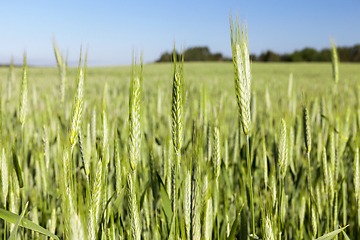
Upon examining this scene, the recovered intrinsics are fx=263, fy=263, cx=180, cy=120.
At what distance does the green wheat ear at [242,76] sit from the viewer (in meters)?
0.66

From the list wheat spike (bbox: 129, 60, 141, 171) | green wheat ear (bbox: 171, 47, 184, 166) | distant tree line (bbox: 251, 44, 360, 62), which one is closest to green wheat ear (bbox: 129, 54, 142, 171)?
wheat spike (bbox: 129, 60, 141, 171)

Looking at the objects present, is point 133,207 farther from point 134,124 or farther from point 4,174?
point 4,174

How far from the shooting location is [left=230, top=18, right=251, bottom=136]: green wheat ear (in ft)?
2.16

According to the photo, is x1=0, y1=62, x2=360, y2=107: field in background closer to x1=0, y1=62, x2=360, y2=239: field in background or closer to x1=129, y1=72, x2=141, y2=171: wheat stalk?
x1=0, y1=62, x2=360, y2=239: field in background

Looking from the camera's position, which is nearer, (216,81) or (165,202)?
(165,202)

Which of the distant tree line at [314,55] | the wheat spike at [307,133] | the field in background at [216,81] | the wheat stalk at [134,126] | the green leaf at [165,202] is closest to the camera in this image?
the wheat stalk at [134,126]

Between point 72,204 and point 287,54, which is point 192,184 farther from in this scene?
point 287,54

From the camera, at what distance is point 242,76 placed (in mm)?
675

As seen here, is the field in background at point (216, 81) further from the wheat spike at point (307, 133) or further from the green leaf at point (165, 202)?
the green leaf at point (165, 202)

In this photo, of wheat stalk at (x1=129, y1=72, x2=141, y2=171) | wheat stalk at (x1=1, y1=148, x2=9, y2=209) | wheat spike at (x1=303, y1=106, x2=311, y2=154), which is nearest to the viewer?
wheat stalk at (x1=129, y1=72, x2=141, y2=171)

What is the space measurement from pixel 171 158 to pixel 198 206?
Answer: 336mm

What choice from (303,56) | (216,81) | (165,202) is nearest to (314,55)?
(303,56)

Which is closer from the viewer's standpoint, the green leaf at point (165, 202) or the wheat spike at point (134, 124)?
the wheat spike at point (134, 124)

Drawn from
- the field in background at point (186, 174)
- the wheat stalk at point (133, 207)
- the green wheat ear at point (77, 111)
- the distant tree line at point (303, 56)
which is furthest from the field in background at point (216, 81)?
the distant tree line at point (303, 56)
